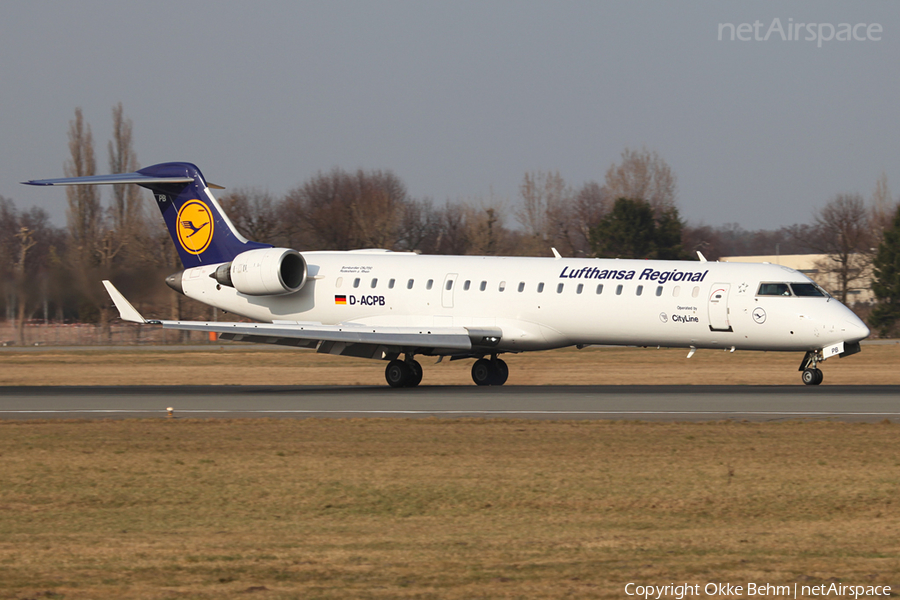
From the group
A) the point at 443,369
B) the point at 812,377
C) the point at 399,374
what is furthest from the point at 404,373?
the point at 812,377

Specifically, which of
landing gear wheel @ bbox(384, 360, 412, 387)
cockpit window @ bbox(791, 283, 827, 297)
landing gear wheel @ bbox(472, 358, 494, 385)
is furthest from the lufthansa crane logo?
cockpit window @ bbox(791, 283, 827, 297)

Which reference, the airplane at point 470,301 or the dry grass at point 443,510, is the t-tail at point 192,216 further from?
the dry grass at point 443,510

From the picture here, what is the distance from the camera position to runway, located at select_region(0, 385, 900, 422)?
18469 mm

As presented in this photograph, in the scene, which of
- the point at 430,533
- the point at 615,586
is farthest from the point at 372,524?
the point at 615,586

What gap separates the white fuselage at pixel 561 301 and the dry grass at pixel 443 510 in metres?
7.89

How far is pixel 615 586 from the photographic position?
7328 mm

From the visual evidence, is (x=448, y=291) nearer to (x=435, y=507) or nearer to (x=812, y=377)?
(x=812, y=377)

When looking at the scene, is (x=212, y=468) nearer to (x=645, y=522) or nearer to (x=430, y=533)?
(x=430, y=533)

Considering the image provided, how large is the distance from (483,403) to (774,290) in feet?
25.7

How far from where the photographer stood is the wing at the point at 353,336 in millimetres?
24812

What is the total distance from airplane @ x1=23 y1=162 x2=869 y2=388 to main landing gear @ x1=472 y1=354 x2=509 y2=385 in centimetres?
4

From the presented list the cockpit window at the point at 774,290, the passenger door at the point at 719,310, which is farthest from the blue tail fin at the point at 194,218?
the cockpit window at the point at 774,290

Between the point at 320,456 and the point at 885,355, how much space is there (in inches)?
1359

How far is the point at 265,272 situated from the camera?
28.1m
